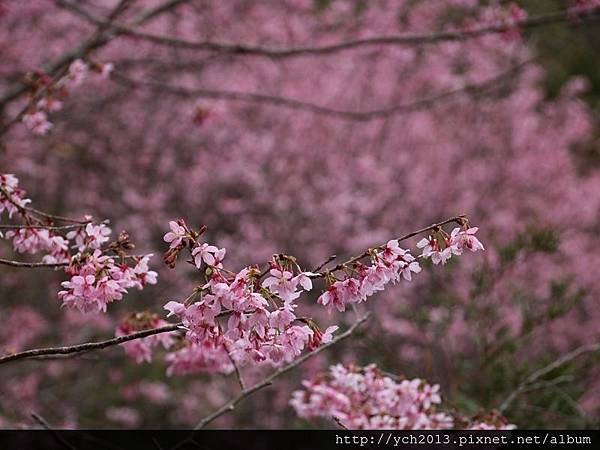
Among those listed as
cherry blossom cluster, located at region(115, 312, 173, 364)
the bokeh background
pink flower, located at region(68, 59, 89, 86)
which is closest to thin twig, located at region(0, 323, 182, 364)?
cherry blossom cluster, located at region(115, 312, 173, 364)

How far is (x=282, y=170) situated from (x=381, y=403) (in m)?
5.96

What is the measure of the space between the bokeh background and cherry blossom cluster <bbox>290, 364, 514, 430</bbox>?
3.61 m

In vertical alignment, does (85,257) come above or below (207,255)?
above

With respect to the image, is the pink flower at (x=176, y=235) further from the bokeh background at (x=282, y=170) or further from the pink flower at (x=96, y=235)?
the bokeh background at (x=282, y=170)

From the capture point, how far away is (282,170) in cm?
838

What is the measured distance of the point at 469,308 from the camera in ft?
13.5

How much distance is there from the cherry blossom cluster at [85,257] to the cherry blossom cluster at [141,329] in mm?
234

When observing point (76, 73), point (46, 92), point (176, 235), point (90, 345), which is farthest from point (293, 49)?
point (90, 345)

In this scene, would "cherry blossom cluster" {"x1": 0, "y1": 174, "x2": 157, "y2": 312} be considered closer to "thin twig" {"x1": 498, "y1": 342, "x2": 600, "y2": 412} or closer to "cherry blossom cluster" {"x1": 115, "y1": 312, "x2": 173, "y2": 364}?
"cherry blossom cluster" {"x1": 115, "y1": 312, "x2": 173, "y2": 364}

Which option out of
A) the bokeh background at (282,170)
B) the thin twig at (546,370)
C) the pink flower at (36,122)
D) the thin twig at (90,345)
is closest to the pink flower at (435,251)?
the thin twig at (90,345)

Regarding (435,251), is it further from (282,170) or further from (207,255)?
(282,170)

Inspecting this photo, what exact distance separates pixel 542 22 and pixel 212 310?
126 inches
